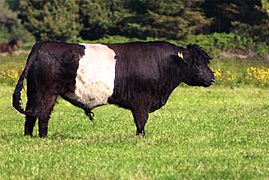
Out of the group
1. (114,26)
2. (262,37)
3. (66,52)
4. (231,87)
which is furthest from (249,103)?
(114,26)

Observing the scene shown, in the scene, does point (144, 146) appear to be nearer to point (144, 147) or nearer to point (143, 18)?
point (144, 147)

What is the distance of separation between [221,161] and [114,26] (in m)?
45.1

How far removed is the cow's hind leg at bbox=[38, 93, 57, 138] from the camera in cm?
1330

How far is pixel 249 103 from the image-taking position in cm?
2273

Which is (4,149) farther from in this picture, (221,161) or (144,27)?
(144,27)

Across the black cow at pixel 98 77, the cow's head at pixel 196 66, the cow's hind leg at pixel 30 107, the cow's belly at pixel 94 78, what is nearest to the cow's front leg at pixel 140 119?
the black cow at pixel 98 77

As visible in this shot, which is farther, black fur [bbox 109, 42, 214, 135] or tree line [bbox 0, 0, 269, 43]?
tree line [bbox 0, 0, 269, 43]

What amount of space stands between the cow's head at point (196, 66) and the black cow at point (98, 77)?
29cm

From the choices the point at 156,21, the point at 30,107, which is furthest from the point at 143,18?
the point at 30,107

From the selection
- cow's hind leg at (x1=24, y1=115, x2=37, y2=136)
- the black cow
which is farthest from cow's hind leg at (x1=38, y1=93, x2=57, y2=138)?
cow's hind leg at (x1=24, y1=115, x2=37, y2=136)

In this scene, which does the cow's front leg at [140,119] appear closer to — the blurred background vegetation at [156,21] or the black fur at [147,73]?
the black fur at [147,73]

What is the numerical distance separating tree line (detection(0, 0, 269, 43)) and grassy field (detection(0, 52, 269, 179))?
102 feet

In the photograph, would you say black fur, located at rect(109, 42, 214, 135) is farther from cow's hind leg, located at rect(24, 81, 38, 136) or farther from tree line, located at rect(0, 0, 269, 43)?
tree line, located at rect(0, 0, 269, 43)

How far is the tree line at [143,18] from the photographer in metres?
50.6
